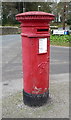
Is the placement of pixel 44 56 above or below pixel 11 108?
above

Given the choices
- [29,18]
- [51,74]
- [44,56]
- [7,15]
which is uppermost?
[7,15]

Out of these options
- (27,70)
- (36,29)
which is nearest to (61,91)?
(27,70)

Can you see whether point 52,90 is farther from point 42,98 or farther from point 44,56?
point 44,56

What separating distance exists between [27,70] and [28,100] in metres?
0.63

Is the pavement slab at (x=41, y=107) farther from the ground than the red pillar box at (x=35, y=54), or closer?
closer

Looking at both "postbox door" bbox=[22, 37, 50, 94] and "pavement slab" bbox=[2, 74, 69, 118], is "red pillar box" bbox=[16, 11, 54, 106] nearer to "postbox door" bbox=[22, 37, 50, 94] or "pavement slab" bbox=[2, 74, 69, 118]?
"postbox door" bbox=[22, 37, 50, 94]

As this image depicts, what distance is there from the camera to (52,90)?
4.03 m

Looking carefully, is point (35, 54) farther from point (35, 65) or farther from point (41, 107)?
point (41, 107)

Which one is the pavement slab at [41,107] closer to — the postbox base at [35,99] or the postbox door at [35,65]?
the postbox base at [35,99]

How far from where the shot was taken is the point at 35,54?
2930 millimetres

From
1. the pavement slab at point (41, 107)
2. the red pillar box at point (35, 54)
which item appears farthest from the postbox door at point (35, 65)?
the pavement slab at point (41, 107)

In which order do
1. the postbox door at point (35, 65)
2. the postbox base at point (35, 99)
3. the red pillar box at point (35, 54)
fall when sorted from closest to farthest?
1. the red pillar box at point (35, 54)
2. the postbox door at point (35, 65)
3. the postbox base at point (35, 99)

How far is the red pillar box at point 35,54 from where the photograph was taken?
2.80m

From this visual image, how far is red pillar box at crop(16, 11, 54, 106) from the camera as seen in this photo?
9.19 feet
